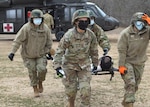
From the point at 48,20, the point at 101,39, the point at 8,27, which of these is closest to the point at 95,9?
the point at 48,20

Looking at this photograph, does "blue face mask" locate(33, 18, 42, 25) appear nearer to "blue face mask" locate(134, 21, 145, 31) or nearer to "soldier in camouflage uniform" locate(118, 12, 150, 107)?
"soldier in camouflage uniform" locate(118, 12, 150, 107)

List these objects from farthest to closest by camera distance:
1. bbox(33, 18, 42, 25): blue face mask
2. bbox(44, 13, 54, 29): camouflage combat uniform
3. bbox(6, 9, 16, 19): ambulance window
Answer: bbox(6, 9, 16, 19): ambulance window
bbox(44, 13, 54, 29): camouflage combat uniform
bbox(33, 18, 42, 25): blue face mask

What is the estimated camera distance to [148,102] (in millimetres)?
7488

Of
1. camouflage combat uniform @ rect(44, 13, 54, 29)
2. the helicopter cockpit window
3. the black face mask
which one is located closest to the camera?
the black face mask

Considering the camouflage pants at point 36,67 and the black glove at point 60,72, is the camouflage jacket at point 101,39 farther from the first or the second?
the black glove at point 60,72

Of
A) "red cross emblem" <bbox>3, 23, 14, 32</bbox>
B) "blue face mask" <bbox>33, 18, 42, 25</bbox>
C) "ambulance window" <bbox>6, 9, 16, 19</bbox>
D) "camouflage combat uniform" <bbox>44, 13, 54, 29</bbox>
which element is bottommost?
"red cross emblem" <bbox>3, 23, 14, 32</bbox>

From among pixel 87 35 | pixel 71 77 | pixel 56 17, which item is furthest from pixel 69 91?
pixel 56 17

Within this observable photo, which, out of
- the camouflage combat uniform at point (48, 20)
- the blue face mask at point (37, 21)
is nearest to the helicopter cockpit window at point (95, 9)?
the camouflage combat uniform at point (48, 20)

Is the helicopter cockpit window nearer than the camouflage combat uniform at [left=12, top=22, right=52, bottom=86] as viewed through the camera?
No

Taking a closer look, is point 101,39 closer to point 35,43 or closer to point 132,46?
point 35,43

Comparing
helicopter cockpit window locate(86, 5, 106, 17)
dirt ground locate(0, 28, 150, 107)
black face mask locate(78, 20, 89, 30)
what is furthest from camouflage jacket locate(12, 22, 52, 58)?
helicopter cockpit window locate(86, 5, 106, 17)

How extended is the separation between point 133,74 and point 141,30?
2.17ft

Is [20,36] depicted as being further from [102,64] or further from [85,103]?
[85,103]

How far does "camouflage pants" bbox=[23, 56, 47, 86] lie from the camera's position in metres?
7.64
